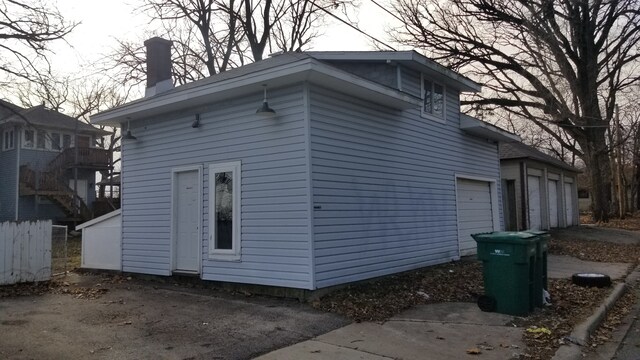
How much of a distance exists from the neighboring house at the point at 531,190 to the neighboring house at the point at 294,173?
932 cm

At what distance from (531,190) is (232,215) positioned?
16.7 metres

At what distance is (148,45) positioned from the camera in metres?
12.8

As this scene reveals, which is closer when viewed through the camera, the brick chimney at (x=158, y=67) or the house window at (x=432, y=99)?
the house window at (x=432, y=99)

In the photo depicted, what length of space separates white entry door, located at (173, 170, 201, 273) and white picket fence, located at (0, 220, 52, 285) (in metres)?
2.49

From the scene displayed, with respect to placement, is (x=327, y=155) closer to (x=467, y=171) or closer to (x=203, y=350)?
(x=203, y=350)

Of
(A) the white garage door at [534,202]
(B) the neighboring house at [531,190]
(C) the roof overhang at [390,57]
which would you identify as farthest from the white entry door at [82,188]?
(A) the white garage door at [534,202]

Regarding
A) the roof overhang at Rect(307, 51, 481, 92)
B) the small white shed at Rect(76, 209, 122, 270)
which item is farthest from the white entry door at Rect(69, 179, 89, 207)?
the roof overhang at Rect(307, 51, 481, 92)

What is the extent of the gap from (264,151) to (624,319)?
20.3ft

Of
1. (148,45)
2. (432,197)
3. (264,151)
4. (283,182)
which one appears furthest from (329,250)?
(148,45)

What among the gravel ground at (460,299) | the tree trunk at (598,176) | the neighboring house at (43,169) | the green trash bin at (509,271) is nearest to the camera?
the gravel ground at (460,299)

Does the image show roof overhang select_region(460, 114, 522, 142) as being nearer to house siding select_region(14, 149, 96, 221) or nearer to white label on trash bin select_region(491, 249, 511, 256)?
white label on trash bin select_region(491, 249, 511, 256)

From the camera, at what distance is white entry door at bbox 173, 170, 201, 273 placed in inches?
378

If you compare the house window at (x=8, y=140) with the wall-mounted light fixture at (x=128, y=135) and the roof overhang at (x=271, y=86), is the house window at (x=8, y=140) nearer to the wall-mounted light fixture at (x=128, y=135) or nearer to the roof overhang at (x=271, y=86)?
the wall-mounted light fixture at (x=128, y=135)

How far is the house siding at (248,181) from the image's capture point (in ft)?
26.5
